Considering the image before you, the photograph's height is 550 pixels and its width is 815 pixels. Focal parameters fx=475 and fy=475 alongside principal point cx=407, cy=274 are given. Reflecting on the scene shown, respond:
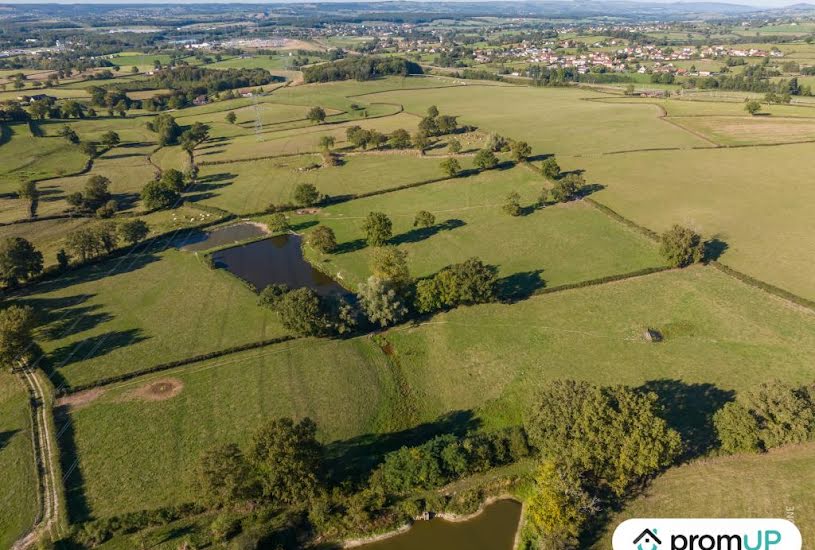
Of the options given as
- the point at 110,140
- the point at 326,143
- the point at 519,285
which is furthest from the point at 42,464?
the point at 110,140

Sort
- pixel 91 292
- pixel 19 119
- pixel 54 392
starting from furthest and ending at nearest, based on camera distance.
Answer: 1. pixel 19 119
2. pixel 91 292
3. pixel 54 392

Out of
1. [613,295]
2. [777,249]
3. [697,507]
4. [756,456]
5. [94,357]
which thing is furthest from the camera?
[777,249]

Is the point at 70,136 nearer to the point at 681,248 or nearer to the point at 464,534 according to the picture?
the point at 464,534

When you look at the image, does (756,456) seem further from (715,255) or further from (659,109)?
(659,109)

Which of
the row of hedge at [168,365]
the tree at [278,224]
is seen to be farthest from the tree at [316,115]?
the row of hedge at [168,365]

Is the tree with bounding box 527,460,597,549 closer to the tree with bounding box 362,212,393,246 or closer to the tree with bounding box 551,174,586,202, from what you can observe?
the tree with bounding box 362,212,393,246

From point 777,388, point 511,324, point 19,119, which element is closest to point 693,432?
point 777,388
